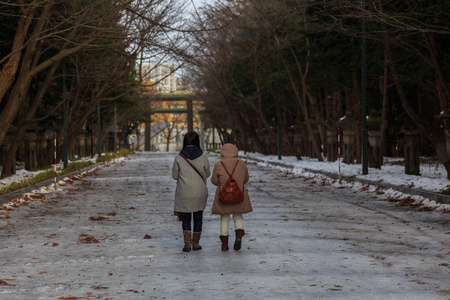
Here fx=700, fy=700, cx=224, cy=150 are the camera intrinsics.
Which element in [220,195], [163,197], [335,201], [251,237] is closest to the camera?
[220,195]

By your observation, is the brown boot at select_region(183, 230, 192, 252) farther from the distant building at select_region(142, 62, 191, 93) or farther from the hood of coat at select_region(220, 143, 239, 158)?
the distant building at select_region(142, 62, 191, 93)

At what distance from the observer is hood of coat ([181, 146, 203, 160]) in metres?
9.43

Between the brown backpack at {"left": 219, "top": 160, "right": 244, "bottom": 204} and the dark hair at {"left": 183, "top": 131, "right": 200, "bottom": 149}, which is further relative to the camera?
the dark hair at {"left": 183, "top": 131, "right": 200, "bottom": 149}

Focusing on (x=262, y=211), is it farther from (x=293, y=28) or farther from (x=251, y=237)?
(x=293, y=28)

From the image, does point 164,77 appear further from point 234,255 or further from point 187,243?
point 234,255

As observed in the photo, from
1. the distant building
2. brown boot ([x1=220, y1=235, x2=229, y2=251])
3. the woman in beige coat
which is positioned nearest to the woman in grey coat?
the woman in beige coat

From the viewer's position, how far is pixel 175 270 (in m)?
8.03

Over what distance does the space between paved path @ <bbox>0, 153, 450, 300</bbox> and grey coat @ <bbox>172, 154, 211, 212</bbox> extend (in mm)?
643

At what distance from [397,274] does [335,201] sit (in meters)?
9.28

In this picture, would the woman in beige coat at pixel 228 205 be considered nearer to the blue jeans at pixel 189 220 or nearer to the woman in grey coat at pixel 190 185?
the woman in grey coat at pixel 190 185

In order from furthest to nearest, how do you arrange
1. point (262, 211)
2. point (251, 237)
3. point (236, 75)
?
point (236, 75), point (262, 211), point (251, 237)

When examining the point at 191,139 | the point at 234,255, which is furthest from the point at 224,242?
the point at 191,139

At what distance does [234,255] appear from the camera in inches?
356

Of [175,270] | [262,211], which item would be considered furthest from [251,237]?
[262,211]
